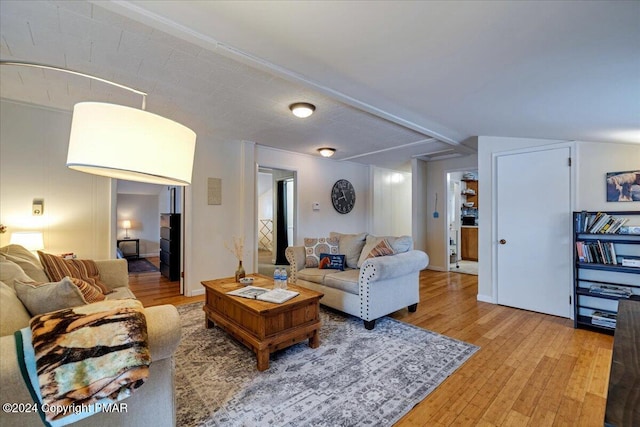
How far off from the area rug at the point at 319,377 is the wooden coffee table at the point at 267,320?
0.48 ft

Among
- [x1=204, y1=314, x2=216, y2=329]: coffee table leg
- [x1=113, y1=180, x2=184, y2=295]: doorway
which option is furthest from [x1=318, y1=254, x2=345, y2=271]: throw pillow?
[x1=113, y1=180, x2=184, y2=295]: doorway

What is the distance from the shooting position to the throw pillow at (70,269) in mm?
2168

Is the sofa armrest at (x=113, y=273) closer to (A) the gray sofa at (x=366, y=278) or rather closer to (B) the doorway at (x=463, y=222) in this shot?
(A) the gray sofa at (x=366, y=278)

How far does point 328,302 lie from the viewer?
318 cm

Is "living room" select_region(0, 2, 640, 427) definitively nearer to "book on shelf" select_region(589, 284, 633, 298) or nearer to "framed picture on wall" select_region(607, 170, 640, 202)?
"framed picture on wall" select_region(607, 170, 640, 202)

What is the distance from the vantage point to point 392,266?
2.87 m

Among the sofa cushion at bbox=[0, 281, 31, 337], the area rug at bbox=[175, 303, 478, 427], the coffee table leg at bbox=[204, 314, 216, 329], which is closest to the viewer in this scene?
the sofa cushion at bbox=[0, 281, 31, 337]

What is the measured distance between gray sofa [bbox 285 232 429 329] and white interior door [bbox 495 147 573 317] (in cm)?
126

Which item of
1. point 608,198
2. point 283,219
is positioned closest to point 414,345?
point 608,198

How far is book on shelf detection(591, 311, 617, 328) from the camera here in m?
2.71

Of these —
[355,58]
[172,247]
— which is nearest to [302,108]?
[355,58]

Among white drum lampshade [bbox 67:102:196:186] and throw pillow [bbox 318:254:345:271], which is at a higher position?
white drum lampshade [bbox 67:102:196:186]

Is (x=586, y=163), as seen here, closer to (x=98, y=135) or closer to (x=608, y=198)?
(x=608, y=198)

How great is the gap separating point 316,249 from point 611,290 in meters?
3.19
